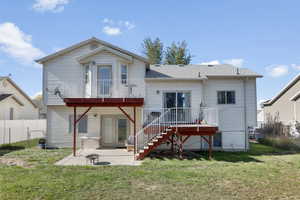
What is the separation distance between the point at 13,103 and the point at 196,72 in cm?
2011

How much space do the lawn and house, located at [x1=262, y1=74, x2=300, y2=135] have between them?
12.3 metres

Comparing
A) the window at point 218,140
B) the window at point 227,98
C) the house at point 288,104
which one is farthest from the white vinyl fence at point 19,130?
the house at point 288,104

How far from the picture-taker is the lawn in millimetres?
5629

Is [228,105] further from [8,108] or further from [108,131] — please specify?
[8,108]

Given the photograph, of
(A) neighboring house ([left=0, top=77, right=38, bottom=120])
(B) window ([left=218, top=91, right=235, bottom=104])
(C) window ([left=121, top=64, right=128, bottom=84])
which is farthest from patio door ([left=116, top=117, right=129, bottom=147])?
(A) neighboring house ([left=0, top=77, right=38, bottom=120])

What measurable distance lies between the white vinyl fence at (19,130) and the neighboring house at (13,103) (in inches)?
175

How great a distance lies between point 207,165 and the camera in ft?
29.7

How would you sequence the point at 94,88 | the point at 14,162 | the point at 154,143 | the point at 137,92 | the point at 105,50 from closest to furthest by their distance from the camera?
the point at 14,162
the point at 154,143
the point at 94,88
the point at 105,50
the point at 137,92

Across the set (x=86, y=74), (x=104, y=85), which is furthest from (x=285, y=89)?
(x=86, y=74)

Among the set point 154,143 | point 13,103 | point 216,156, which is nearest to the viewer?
point 154,143

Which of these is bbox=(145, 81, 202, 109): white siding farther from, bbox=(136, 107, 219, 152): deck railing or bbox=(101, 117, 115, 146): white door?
bbox=(101, 117, 115, 146): white door

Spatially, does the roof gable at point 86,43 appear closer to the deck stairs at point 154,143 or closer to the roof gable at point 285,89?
the deck stairs at point 154,143

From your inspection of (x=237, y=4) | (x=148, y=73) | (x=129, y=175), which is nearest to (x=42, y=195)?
(x=129, y=175)

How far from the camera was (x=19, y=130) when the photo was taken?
16.7 metres
